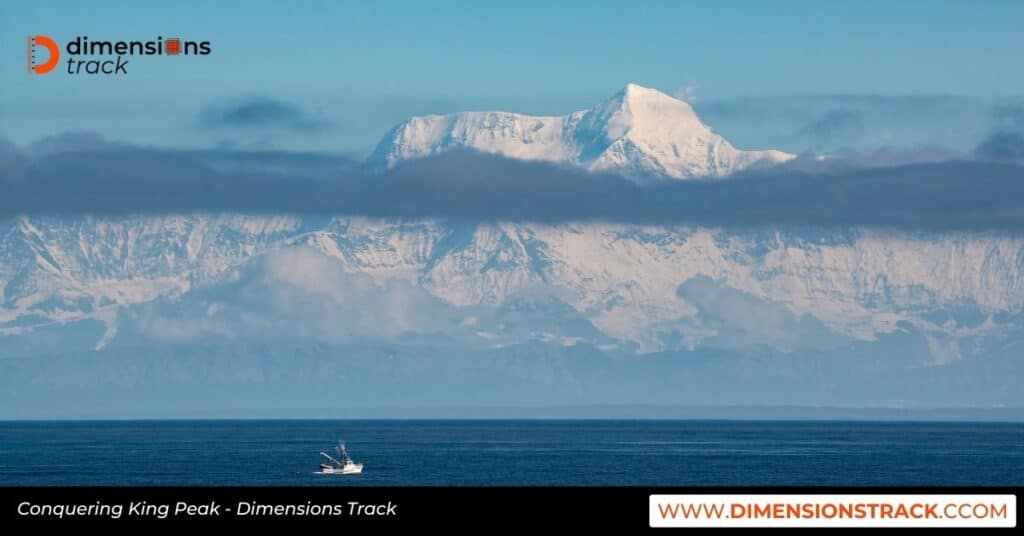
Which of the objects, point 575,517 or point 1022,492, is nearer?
point 575,517

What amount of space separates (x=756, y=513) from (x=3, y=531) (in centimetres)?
3095

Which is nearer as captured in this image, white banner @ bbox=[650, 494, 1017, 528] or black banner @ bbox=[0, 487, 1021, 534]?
black banner @ bbox=[0, 487, 1021, 534]

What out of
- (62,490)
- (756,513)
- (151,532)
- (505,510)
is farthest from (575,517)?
(62,490)

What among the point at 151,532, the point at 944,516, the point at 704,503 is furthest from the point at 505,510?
the point at 944,516

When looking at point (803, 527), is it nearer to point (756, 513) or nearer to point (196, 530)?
point (756, 513)

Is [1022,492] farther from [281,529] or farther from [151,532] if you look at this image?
[151,532]

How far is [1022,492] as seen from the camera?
71375 mm

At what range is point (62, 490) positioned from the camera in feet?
232

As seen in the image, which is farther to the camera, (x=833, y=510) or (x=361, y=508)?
(x=833, y=510)

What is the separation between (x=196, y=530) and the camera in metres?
67.5

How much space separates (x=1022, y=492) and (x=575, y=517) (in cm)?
1978

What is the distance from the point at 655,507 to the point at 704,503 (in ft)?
7.95

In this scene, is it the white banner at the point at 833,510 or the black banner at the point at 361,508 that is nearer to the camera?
the black banner at the point at 361,508

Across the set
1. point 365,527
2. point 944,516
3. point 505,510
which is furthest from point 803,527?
point 365,527
